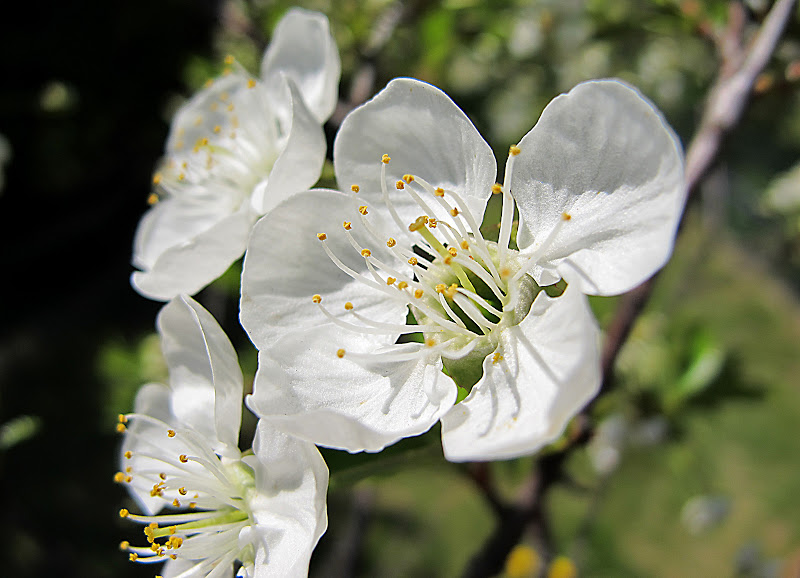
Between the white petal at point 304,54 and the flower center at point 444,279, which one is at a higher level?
the white petal at point 304,54

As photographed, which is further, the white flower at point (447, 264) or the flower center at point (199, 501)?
the flower center at point (199, 501)

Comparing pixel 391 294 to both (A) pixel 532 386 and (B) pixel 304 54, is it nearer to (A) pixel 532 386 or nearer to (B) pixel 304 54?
(A) pixel 532 386

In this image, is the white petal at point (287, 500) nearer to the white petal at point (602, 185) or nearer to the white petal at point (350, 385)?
the white petal at point (350, 385)

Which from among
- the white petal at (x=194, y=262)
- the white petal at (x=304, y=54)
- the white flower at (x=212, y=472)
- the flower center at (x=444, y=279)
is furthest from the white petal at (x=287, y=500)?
the white petal at (x=304, y=54)

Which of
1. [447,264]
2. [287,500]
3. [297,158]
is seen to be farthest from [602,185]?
[287,500]

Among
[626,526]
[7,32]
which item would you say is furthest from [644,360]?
[7,32]

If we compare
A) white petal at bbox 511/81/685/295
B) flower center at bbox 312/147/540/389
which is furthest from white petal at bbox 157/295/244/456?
white petal at bbox 511/81/685/295

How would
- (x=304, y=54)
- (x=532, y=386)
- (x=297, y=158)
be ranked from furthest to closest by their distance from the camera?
(x=304, y=54), (x=297, y=158), (x=532, y=386)
